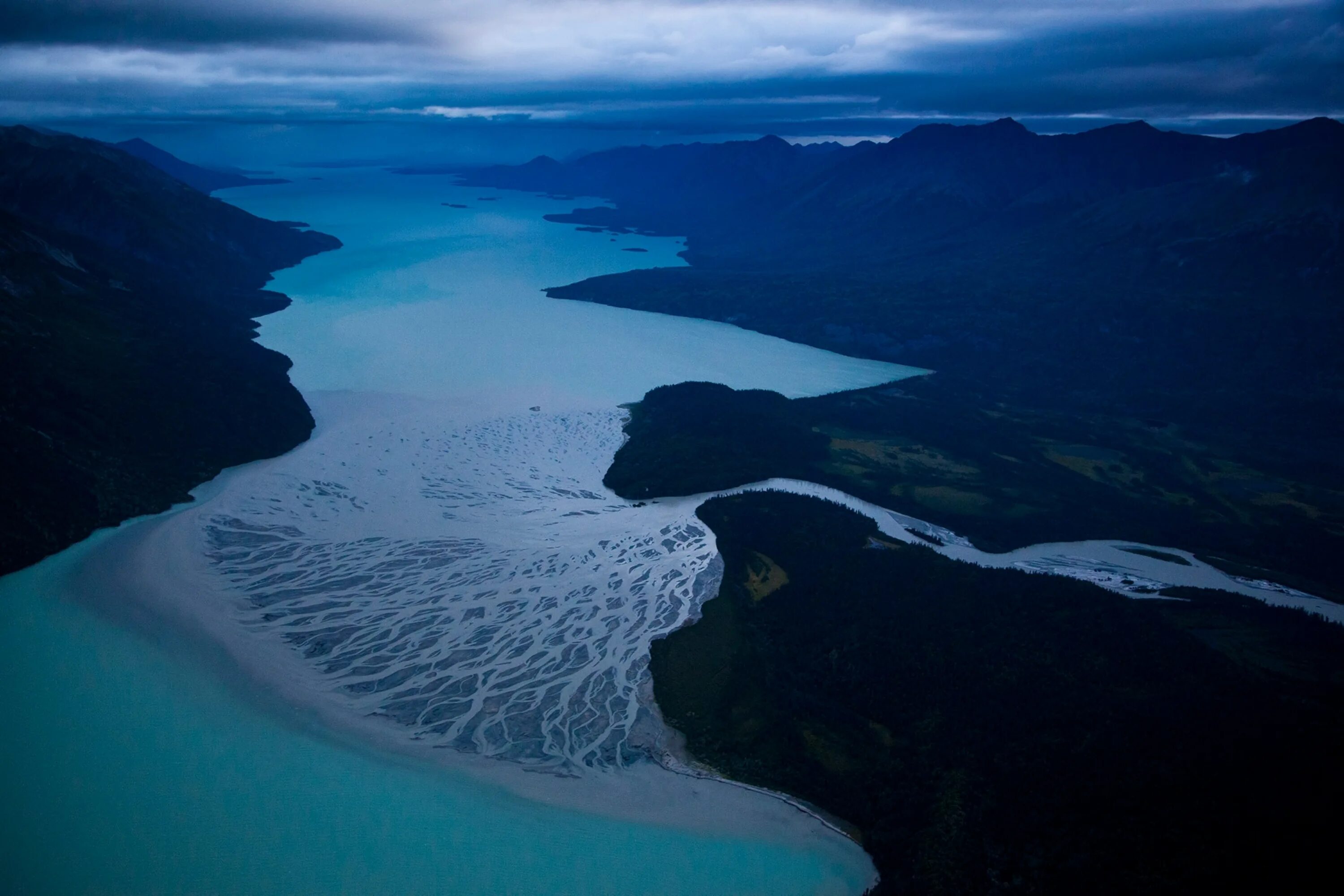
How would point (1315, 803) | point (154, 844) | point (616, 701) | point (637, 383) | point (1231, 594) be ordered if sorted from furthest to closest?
1. point (637, 383)
2. point (1231, 594)
3. point (616, 701)
4. point (154, 844)
5. point (1315, 803)

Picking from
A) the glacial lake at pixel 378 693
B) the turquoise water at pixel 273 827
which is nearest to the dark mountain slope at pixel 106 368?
the glacial lake at pixel 378 693

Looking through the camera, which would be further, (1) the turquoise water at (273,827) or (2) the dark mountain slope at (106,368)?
(2) the dark mountain slope at (106,368)

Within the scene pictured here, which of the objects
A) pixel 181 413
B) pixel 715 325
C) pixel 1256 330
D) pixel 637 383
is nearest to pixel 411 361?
pixel 637 383

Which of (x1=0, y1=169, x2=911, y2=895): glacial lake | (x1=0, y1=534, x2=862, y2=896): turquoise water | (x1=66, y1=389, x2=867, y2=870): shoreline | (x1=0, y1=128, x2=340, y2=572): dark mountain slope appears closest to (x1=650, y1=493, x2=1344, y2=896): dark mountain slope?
(x1=66, y1=389, x2=867, y2=870): shoreline

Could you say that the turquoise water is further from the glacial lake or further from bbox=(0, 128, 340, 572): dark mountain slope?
bbox=(0, 128, 340, 572): dark mountain slope

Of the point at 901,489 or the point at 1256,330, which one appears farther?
the point at 1256,330

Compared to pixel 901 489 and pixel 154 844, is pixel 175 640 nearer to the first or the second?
pixel 154 844

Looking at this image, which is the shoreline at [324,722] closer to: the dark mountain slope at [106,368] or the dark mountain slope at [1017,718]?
the dark mountain slope at [1017,718]
